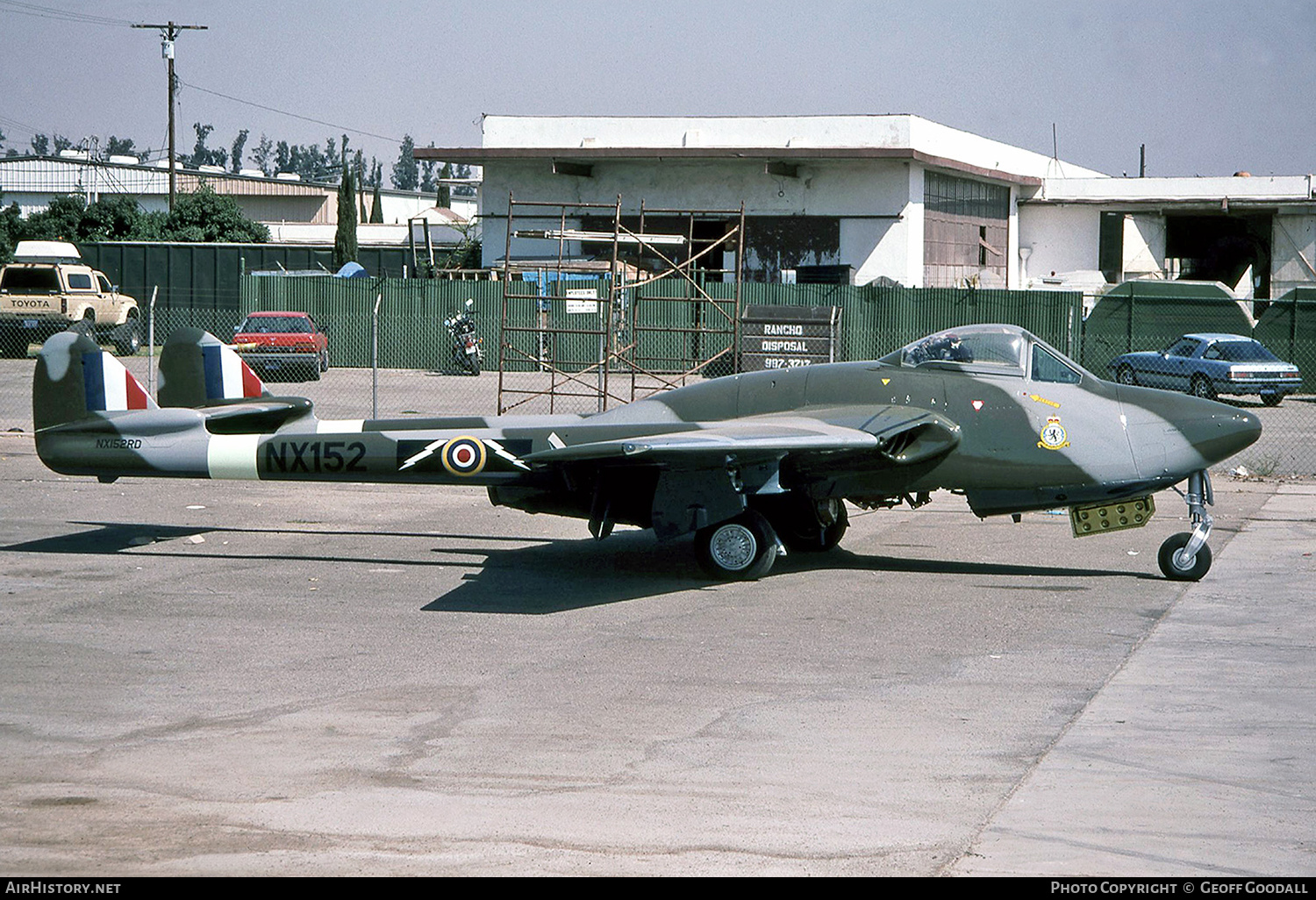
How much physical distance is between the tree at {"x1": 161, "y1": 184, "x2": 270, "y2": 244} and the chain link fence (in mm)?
20844

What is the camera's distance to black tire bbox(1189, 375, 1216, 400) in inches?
1139

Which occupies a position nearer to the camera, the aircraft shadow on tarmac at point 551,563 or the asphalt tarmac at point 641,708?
the asphalt tarmac at point 641,708

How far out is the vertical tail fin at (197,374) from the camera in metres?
13.0

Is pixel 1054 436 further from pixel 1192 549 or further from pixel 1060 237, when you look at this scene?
pixel 1060 237

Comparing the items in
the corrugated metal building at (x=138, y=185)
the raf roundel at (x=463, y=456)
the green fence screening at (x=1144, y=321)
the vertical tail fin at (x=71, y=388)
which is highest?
the corrugated metal building at (x=138, y=185)

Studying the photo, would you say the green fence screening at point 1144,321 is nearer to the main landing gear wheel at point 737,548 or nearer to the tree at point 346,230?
the main landing gear wheel at point 737,548

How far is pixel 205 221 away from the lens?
6122 centimetres

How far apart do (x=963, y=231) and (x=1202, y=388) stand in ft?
56.3

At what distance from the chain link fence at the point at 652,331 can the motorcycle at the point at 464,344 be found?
11 centimetres

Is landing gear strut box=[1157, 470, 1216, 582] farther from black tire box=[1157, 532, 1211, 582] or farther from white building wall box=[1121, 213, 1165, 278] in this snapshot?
white building wall box=[1121, 213, 1165, 278]

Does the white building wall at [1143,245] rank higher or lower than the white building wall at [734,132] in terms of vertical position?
lower

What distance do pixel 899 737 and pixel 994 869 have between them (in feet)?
6.30

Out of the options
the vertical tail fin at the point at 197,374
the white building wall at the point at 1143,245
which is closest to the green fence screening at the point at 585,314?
the white building wall at the point at 1143,245

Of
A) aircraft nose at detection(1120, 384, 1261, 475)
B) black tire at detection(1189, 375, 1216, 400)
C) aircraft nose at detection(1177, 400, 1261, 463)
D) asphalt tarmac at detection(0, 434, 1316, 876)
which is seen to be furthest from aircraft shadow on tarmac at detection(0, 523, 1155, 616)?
black tire at detection(1189, 375, 1216, 400)
